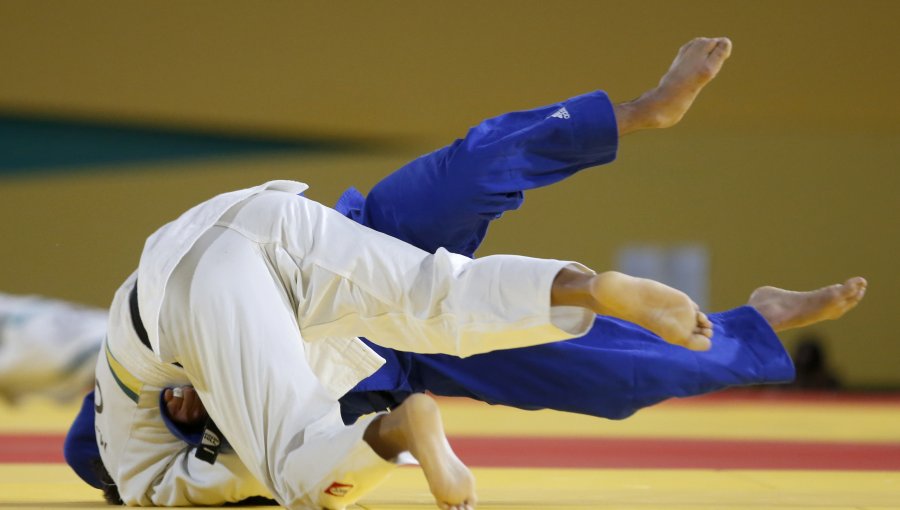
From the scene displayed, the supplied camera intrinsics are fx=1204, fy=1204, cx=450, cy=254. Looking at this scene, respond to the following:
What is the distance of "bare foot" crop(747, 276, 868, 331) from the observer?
2.67 meters

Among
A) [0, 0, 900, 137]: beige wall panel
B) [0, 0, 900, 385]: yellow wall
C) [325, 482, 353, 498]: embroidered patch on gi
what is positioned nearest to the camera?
[325, 482, 353, 498]: embroidered patch on gi

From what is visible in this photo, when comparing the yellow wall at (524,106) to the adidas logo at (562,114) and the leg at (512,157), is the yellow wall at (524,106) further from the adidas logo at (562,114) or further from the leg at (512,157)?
the adidas logo at (562,114)

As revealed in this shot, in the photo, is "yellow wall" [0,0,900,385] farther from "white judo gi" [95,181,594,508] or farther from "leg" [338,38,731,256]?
"white judo gi" [95,181,594,508]

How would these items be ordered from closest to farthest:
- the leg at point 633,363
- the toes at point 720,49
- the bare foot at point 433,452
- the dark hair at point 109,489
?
the bare foot at point 433,452 → the dark hair at point 109,489 → the toes at point 720,49 → the leg at point 633,363

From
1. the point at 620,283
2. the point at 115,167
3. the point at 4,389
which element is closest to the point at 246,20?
the point at 115,167

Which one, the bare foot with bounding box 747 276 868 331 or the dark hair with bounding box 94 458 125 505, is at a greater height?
the bare foot with bounding box 747 276 868 331

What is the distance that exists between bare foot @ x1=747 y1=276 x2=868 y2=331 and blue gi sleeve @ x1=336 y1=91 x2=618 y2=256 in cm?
57

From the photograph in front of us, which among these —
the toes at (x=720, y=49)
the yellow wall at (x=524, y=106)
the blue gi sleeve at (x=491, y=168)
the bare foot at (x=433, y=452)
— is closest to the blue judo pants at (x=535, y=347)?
the blue gi sleeve at (x=491, y=168)

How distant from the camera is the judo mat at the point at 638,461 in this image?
99.8 inches

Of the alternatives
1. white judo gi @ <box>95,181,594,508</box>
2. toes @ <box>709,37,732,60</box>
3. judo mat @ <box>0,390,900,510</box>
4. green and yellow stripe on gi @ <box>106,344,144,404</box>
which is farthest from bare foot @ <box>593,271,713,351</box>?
green and yellow stripe on gi @ <box>106,344,144,404</box>

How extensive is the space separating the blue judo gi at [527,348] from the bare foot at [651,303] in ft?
1.70

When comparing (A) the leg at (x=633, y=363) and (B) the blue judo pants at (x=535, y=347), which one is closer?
(B) the blue judo pants at (x=535, y=347)

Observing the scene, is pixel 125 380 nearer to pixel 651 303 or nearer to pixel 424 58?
pixel 651 303

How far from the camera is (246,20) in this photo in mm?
8750
